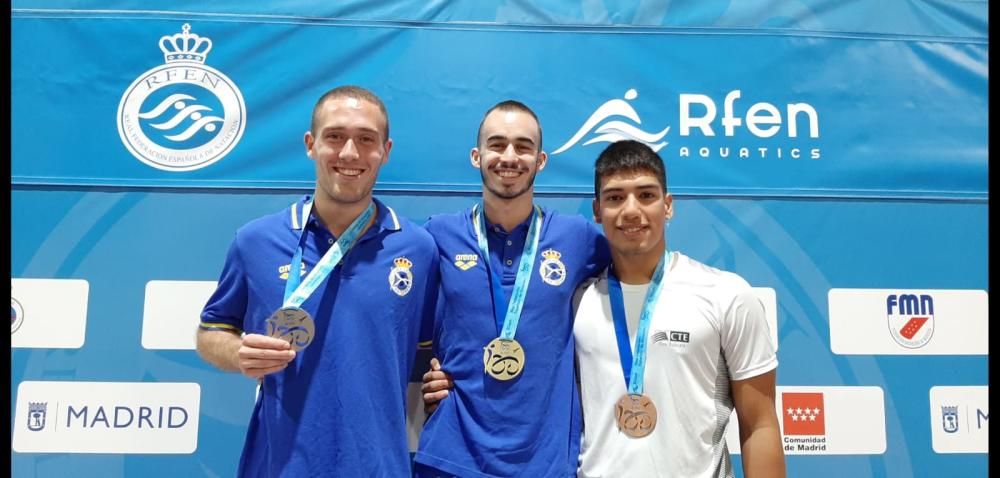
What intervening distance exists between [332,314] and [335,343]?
0.29 ft

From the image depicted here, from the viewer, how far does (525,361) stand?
2.07 m

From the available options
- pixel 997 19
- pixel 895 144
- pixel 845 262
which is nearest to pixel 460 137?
pixel 845 262

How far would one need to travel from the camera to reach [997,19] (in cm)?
348

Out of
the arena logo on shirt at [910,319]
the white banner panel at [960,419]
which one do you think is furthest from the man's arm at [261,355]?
the white banner panel at [960,419]

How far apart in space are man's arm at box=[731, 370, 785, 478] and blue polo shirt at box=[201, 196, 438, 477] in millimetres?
1095

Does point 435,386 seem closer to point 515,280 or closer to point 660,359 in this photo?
point 515,280

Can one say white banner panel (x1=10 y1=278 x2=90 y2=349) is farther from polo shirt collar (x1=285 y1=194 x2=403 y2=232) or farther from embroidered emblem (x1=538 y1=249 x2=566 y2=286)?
embroidered emblem (x1=538 y1=249 x2=566 y2=286)

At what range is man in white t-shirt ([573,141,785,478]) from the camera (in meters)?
2.01

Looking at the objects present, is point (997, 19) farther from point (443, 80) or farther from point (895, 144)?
point (443, 80)

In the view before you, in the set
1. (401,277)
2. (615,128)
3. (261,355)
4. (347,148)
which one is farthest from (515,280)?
(615,128)

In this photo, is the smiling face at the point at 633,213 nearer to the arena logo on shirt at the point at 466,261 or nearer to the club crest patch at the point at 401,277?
the arena logo on shirt at the point at 466,261

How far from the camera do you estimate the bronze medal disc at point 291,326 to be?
1.93m

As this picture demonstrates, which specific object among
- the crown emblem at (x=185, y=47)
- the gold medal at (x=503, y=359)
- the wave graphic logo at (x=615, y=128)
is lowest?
the gold medal at (x=503, y=359)

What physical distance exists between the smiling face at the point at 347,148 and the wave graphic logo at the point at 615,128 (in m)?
1.29
